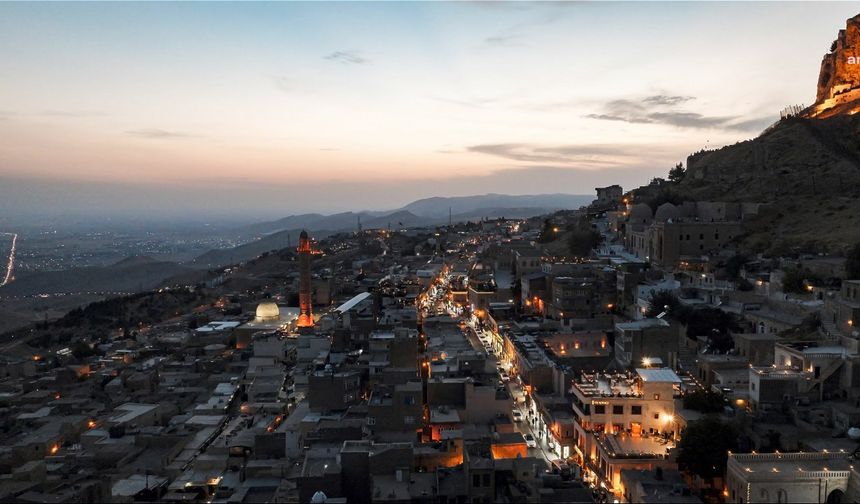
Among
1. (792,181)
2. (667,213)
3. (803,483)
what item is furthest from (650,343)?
(792,181)

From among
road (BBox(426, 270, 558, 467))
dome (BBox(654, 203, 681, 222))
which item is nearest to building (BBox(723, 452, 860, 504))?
road (BBox(426, 270, 558, 467))

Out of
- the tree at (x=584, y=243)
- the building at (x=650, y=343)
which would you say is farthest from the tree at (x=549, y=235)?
the building at (x=650, y=343)

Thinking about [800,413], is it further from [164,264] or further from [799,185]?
[164,264]

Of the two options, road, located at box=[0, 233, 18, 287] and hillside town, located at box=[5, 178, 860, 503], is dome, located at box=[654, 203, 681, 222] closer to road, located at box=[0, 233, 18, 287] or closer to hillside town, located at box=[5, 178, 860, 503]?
hillside town, located at box=[5, 178, 860, 503]

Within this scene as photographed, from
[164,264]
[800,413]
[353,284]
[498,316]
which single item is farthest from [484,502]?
[164,264]

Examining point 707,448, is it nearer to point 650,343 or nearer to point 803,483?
point 803,483

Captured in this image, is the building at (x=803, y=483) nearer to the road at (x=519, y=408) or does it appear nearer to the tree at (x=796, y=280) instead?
the road at (x=519, y=408)

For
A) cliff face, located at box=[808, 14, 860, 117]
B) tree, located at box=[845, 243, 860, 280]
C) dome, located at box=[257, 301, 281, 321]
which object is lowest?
dome, located at box=[257, 301, 281, 321]
